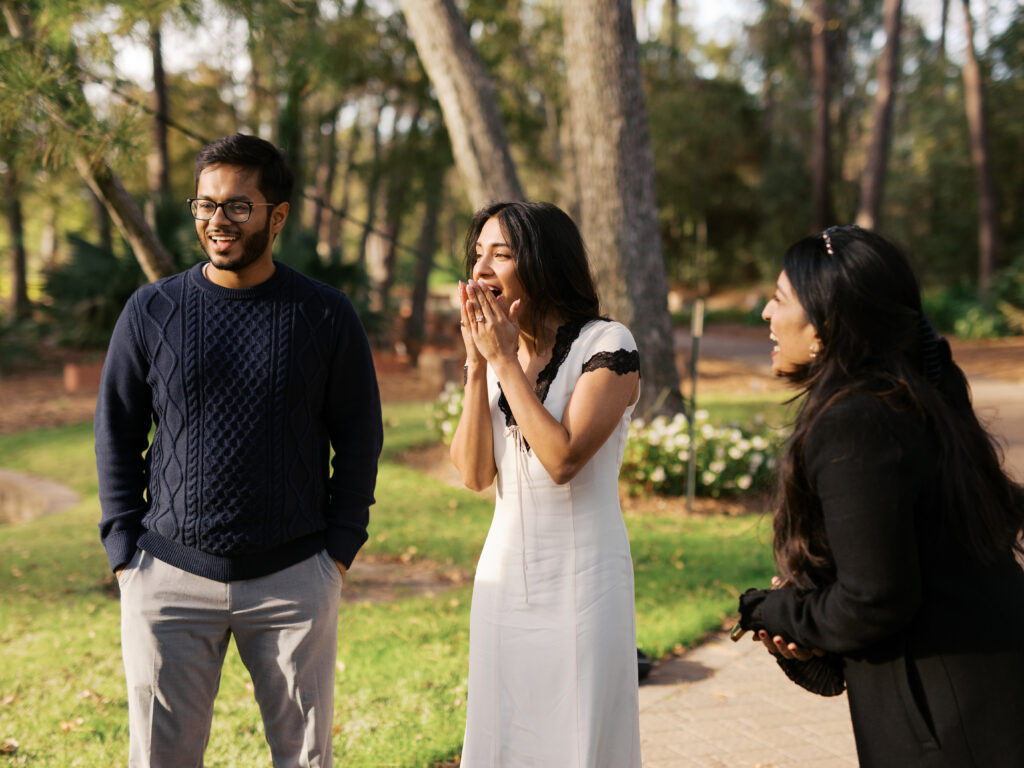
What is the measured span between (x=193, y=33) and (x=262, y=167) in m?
4.03

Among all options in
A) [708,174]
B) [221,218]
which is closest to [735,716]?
[221,218]

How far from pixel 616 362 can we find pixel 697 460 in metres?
6.25

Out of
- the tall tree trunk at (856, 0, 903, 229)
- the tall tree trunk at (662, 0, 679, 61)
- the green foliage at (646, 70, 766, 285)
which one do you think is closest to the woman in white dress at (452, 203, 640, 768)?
the tall tree trunk at (856, 0, 903, 229)

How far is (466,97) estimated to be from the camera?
9070 millimetres

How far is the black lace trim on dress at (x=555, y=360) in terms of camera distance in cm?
260

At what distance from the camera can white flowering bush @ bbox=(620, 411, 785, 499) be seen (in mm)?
8477

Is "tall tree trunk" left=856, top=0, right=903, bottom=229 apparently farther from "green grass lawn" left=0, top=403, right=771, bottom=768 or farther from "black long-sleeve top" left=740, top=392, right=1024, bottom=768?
"black long-sleeve top" left=740, top=392, right=1024, bottom=768

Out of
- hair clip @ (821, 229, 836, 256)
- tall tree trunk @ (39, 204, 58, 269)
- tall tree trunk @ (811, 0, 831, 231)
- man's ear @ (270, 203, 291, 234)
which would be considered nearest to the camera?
hair clip @ (821, 229, 836, 256)

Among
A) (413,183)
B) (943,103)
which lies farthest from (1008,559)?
(943,103)

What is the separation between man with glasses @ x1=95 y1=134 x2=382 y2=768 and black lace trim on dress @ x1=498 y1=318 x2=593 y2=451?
49cm

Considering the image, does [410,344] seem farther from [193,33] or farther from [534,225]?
[534,225]

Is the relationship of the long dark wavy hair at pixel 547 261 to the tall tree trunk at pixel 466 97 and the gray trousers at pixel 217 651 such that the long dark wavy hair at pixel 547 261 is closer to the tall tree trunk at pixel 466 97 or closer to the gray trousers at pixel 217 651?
the gray trousers at pixel 217 651

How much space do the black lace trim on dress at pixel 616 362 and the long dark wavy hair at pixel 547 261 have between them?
21cm

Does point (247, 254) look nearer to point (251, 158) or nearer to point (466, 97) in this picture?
point (251, 158)
